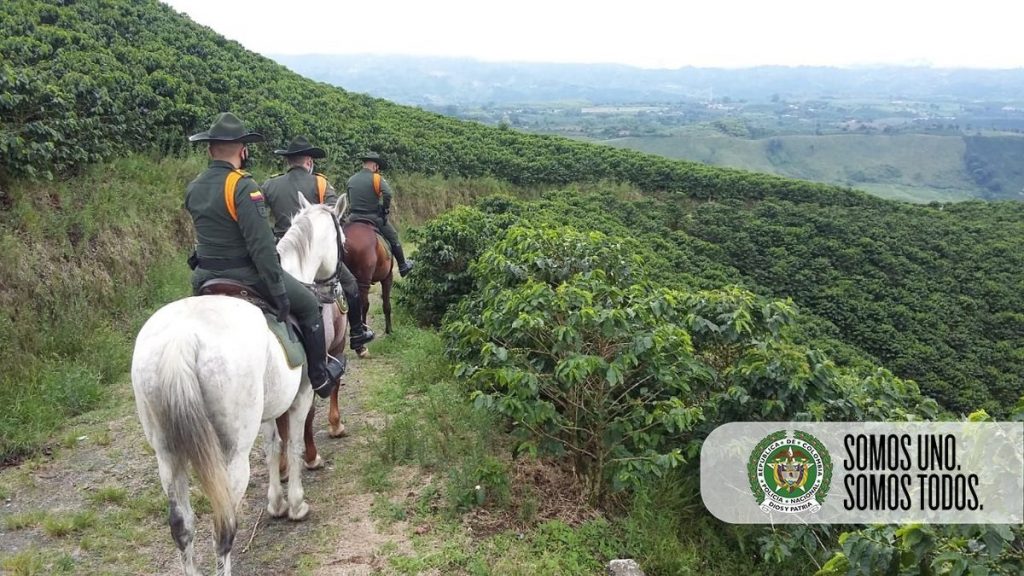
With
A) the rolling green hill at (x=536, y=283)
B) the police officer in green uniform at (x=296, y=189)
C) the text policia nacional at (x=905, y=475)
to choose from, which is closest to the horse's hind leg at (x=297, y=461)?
the rolling green hill at (x=536, y=283)

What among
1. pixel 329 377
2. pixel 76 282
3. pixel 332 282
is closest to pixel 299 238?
pixel 332 282

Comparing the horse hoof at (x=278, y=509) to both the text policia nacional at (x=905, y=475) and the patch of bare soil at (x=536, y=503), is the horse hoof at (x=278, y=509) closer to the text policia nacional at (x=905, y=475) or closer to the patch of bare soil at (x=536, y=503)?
the patch of bare soil at (x=536, y=503)

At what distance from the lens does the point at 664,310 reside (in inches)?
212

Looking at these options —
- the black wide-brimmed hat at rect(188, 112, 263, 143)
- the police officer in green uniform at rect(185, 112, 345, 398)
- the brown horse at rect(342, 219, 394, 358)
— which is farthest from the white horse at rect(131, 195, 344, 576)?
the brown horse at rect(342, 219, 394, 358)

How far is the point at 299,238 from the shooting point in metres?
5.34

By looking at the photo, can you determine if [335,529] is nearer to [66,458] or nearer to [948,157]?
[66,458]

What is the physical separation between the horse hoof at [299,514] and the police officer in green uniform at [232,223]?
64.2 inches

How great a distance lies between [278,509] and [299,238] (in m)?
2.21

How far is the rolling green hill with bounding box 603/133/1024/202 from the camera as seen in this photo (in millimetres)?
86875

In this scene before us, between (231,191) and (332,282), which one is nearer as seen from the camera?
(231,191)

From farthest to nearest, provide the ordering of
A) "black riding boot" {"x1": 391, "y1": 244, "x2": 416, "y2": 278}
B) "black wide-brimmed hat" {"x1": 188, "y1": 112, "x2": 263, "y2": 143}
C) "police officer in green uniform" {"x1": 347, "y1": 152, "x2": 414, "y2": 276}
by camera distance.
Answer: "black riding boot" {"x1": 391, "y1": 244, "x2": 416, "y2": 278}
"police officer in green uniform" {"x1": 347, "y1": 152, "x2": 414, "y2": 276}
"black wide-brimmed hat" {"x1": 188, "y1": 112, "x2": 263, "y2": 143}

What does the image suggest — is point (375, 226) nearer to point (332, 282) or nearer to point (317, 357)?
point (332, 282)

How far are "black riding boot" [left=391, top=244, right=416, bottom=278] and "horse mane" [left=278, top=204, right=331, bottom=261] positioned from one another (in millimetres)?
3924

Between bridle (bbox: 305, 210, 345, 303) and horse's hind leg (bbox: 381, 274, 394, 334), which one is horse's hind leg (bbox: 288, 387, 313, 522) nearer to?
bridle (bbox: 305, 210, 345, 303)
